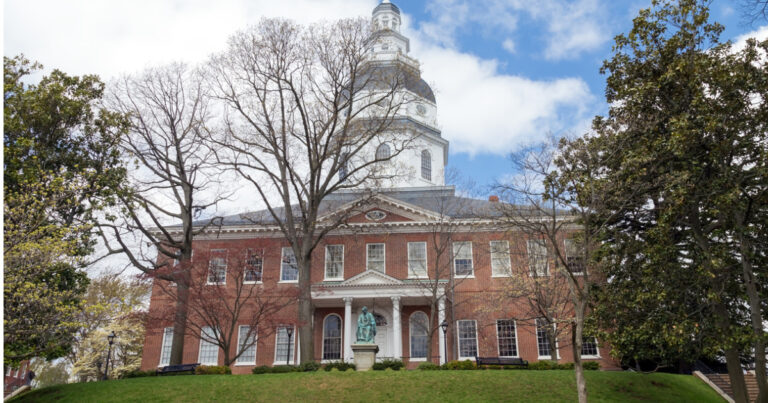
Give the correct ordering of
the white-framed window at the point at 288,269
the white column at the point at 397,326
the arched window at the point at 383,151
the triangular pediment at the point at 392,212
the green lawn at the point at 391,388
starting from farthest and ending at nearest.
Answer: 1. the arched window at the point at 383,151
2. the white-framed window at the point at 288,269
3. the triangular pediment at the point at 392,212
4. the white column at the point at 397,326
5. the green lawn at the point at 391,388

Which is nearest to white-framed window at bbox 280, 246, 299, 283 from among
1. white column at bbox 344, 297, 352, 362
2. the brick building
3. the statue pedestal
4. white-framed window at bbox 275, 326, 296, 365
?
the brick building

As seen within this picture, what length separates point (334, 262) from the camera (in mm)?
31141

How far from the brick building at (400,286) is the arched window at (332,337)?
2.0 inches

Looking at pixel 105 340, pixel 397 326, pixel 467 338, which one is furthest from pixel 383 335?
pixel 105 340

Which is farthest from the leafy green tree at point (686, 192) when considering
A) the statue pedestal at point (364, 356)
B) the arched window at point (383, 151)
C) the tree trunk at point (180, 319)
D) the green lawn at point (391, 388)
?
the arched window at point (383, 151)

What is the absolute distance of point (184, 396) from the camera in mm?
17250

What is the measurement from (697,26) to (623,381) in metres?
11.2

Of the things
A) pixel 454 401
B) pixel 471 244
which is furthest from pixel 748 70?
pixel 471 244

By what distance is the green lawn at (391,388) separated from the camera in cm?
1716

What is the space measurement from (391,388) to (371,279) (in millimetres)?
10236

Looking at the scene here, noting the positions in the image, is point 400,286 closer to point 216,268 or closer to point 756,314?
point 216,268

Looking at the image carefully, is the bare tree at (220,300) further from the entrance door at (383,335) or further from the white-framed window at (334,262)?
the entrance door at (383,335)

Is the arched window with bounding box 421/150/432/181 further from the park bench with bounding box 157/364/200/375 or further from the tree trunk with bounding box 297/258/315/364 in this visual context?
the park bench with bounding box 157/364/200/375

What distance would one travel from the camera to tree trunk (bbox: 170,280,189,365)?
23.3m
